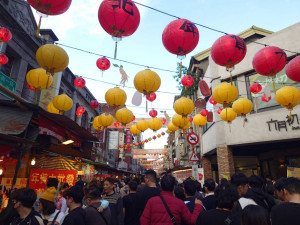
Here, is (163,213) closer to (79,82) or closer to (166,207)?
(166,207)

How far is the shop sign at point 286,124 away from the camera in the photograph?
11.0m

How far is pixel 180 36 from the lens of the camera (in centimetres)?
502

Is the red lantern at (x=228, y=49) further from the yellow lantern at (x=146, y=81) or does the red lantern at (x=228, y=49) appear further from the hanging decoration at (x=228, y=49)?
the yellow lantern at (x=146, y=81)

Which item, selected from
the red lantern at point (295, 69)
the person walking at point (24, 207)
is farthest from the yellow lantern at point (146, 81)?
the red lantern at point (295, 69)

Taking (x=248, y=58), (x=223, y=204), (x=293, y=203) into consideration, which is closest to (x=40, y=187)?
(x=223, y=204)

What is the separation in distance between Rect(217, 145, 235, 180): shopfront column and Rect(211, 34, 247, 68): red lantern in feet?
29.5

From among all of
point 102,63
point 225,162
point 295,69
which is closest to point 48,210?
point 102,63

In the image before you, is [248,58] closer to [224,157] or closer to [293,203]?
[224,157]

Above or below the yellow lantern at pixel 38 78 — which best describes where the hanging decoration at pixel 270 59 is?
above

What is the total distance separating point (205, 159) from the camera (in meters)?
17.9

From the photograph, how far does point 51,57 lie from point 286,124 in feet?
40.1

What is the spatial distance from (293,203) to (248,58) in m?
12.8

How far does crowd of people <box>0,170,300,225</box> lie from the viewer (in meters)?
2.56

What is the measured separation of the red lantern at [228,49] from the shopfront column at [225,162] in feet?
29.5
